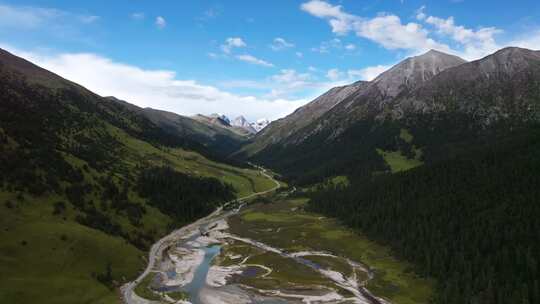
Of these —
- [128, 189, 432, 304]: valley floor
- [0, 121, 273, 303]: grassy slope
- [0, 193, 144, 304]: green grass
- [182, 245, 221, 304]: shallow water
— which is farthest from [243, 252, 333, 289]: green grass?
[0, 193, 144, 304]: green grass

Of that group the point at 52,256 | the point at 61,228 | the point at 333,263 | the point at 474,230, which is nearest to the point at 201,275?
the point at 52,256

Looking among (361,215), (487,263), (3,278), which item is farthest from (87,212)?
(487,263)

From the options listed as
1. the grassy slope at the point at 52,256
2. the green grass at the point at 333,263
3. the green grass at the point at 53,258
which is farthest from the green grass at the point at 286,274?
the green grass at the point at 53,258

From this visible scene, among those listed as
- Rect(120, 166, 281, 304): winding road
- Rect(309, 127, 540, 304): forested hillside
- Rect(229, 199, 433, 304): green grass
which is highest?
Rect(309, 127, 540, 304): forested hillside

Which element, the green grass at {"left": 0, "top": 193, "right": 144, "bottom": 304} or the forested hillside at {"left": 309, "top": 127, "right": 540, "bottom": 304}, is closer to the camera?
the green grass at {"left": 0, "top": 193, "right": 144, "bottom": 304}

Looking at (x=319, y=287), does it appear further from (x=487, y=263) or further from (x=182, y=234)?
(x=182, y=234)

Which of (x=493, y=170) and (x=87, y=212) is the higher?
(x=493, y=170)

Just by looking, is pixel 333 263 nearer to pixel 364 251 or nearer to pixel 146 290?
pixel 364 251

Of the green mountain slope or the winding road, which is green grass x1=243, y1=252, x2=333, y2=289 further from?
the green mountain slope
